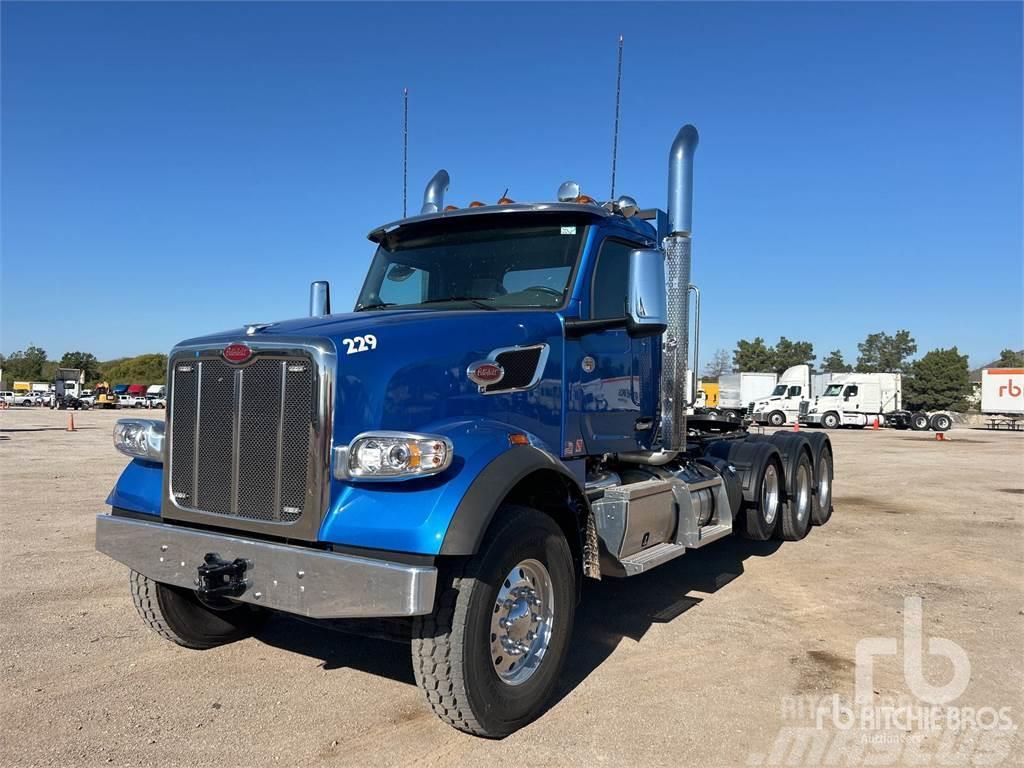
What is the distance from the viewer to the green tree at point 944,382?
58469mm

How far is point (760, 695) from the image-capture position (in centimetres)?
392

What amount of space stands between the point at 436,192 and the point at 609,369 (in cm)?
277

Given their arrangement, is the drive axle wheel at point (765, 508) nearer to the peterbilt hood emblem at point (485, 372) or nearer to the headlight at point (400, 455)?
the peterbilt hood emblem at point (485, 372)

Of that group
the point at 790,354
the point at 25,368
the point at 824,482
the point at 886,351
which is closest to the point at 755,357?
the point at 790,354

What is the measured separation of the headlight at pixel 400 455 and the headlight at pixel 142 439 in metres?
1.49

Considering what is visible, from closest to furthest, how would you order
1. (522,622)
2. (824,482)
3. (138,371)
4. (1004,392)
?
(522,622) → (824,482) → (1004,392) → (138,371)

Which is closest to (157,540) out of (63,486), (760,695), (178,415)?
(178,415)

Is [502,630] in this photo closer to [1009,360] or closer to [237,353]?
[237,353]

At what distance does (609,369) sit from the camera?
4859 mm

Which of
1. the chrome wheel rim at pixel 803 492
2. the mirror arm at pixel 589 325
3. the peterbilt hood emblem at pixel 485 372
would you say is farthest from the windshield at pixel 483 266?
the chrome wheel rim at pixel 803 492

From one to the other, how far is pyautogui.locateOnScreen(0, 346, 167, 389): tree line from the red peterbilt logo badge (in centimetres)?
10585

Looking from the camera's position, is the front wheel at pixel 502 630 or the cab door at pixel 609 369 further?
the cab door at pixel 609 369

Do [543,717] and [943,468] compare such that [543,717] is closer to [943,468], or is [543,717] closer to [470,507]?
[470,507]

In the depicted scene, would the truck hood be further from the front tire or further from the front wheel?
the front tire
